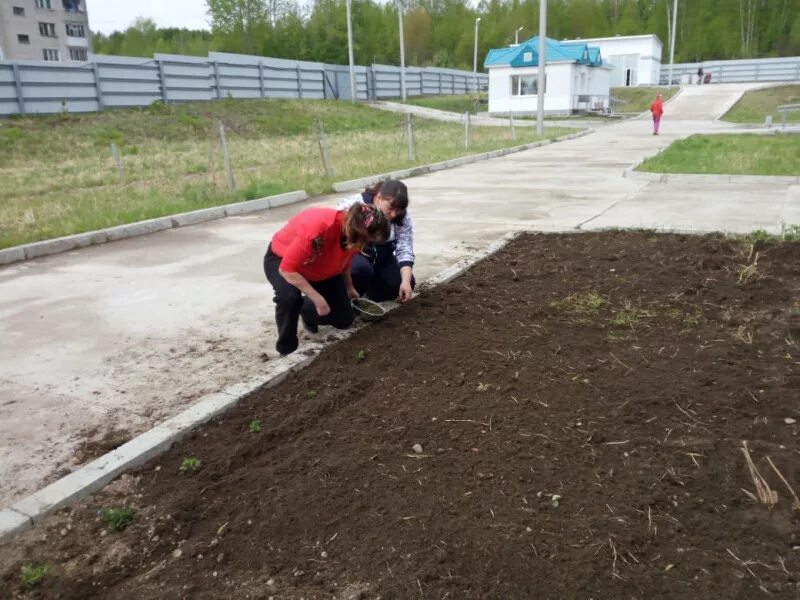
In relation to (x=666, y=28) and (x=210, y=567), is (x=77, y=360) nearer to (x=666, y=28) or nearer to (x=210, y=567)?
(x=210, y=567)

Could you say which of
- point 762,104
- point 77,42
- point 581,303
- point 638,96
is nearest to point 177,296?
point 581,303

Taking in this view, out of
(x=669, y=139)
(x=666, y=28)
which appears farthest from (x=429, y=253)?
(x=666, y=28)

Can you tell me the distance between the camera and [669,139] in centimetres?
2175

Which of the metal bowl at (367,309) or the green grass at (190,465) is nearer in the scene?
the green grass at (190,465)

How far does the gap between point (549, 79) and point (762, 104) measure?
13113mm

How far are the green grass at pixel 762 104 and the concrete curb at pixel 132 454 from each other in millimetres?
32098

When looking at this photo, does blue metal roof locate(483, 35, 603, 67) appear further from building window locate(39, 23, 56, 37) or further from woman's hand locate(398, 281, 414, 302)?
building window locate(39, 23, 56, 37)

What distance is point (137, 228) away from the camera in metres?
8.56

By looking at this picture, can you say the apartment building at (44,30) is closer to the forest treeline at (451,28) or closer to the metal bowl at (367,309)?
the forest treeline at (451,28)

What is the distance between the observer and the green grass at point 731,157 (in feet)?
39.0

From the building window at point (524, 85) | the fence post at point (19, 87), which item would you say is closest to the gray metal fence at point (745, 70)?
the building window at point (524, 85)

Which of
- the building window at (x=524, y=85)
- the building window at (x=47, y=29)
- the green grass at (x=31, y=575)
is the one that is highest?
the building window at (x=47, y=29)

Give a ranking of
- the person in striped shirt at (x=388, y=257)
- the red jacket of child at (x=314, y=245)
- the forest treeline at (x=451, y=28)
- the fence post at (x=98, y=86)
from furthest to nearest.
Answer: the forest treeline at (x=451, y=28) → the fence post at (x=98, y=86) → the person in striped shirt at (x=388, y=257) → the red jacket of child at (x=314, y=245)

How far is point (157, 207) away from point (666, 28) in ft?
256
